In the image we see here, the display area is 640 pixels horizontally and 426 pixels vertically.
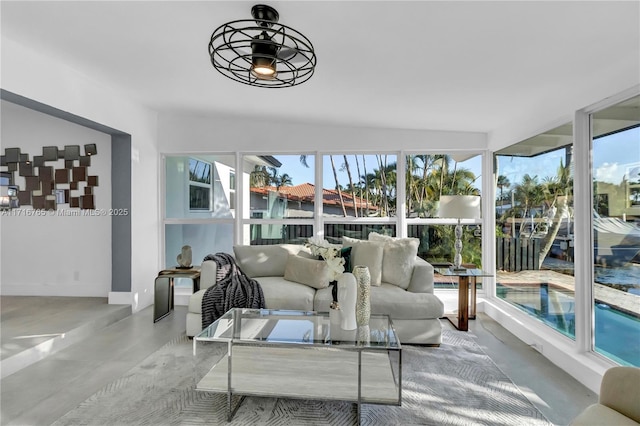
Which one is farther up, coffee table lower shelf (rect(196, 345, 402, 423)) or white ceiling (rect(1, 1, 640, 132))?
white ceiling (rect(1, 1, 640, 132))

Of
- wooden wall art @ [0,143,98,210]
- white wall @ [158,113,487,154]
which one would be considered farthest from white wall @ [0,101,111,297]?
white wall @ [158,113,487,154]

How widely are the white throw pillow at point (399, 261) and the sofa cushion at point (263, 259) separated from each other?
0.94 m

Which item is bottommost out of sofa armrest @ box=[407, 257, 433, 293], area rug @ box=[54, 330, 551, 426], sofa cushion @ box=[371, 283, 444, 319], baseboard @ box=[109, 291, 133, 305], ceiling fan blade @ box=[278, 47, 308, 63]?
area rug @ box=[54, 330, 551, 426]

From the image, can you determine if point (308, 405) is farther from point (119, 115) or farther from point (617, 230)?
point (119, 115)

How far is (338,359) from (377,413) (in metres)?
0.48

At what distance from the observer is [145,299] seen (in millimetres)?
4727

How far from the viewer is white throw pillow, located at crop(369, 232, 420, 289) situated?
3824 millimetres

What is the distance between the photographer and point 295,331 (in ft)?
8.18

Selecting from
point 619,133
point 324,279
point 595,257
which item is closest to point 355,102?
point 324,279

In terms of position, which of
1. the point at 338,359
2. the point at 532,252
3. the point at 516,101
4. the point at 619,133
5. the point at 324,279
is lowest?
the point at 338,359

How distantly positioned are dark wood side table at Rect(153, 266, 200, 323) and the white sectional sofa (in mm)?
510

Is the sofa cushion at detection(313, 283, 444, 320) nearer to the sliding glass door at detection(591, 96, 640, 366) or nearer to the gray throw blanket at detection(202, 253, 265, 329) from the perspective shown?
the gray throw blanket at detection(202, 253, 265, 329)

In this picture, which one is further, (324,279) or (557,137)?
(324,279)

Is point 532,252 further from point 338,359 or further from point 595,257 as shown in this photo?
point 338,359
